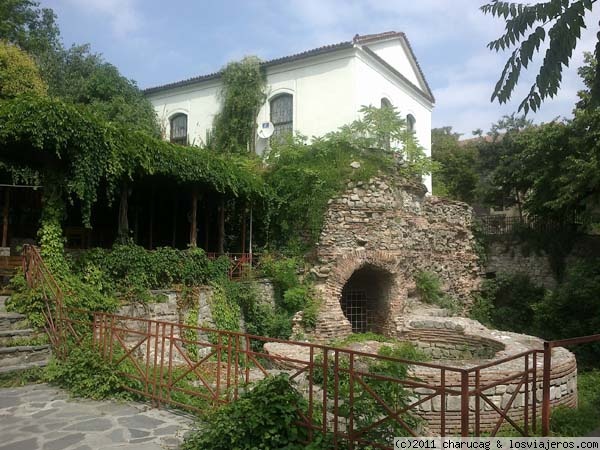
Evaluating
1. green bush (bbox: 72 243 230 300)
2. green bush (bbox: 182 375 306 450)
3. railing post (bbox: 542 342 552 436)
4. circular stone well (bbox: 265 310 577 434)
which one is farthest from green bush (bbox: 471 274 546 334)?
green bush (bbox: 182 375 306 450)

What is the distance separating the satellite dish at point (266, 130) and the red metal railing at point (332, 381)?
31.8 feet

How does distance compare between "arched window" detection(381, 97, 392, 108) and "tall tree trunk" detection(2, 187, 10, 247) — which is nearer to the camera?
"tall tree trunk" detection(2, 187, 10, 247)

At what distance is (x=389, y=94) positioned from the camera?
64.3ft

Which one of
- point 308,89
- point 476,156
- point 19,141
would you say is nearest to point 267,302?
point 19,141

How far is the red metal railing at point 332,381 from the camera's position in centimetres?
418

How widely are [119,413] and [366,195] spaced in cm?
975

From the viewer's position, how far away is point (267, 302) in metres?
13.2

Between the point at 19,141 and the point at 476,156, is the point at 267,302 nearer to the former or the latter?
the point at 19,141

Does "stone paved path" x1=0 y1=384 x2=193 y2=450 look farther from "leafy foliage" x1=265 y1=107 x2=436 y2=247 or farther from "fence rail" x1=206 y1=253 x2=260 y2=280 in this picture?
"leafy foliage" x1=265 y1=107 x2=436 y2=247

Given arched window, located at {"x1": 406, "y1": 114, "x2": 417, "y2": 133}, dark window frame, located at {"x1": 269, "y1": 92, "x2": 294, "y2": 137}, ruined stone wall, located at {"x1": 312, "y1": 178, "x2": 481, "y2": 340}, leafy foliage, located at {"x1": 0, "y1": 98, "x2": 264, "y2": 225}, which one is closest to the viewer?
leafy foliage, located at {"x1": 0, "y1": 98, "x2": 264, "y2": 225}

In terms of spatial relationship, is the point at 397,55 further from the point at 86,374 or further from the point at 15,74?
the point at 86,374

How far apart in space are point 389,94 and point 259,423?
17.3m

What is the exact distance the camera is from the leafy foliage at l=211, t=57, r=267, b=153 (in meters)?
19.0

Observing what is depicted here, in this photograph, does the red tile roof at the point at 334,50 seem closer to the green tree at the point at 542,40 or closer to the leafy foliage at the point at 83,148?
the leafy foliage at the point at 83,148
